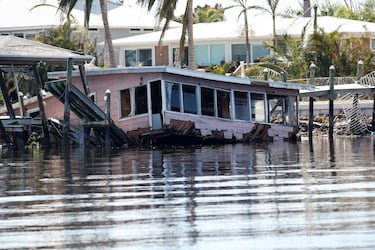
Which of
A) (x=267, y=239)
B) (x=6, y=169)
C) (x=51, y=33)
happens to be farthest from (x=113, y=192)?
(x=51, y=33)

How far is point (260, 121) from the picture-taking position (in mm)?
44062

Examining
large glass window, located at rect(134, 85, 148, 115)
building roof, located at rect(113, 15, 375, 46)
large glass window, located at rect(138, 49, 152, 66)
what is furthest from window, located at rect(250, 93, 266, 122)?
large glass window, located at rect(138, 49, 152, 66)

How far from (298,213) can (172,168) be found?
414 inches

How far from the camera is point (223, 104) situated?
42875mm

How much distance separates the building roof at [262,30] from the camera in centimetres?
6156

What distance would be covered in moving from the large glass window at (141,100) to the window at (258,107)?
4907 mm

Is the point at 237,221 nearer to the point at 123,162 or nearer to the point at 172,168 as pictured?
the point at 172,168

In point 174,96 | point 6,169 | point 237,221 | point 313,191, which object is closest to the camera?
point 237,221

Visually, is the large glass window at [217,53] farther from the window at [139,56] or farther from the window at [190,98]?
the window at [190,98]

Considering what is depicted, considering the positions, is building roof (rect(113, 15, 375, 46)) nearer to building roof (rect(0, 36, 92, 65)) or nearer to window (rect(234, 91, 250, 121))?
window (rect(234, 91, 250, 121))

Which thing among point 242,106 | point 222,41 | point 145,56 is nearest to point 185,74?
point 242,106

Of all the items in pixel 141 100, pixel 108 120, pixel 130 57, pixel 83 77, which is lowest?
pixel 108 120

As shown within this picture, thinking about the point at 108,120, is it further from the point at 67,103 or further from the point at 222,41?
the point at 222,41

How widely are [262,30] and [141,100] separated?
2458 centimetres
